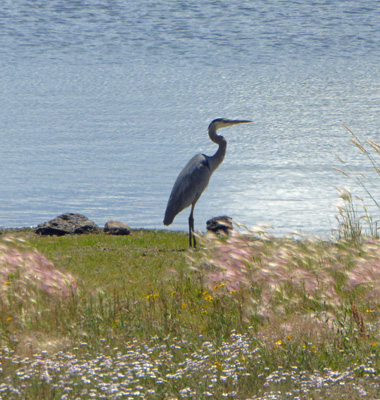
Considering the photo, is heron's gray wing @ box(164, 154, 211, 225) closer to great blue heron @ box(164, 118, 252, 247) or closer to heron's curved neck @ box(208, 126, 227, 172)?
great blue heron @ box(164, 118, 252, 247)

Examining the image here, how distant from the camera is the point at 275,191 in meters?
15.7

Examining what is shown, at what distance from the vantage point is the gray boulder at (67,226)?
1332 centimetres

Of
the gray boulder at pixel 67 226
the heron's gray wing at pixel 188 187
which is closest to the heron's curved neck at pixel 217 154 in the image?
the heron's gray wing at pixel 188 187

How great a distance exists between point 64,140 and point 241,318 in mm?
17691

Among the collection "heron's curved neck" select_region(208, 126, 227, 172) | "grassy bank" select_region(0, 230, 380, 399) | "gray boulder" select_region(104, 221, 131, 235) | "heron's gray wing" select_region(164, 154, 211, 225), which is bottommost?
"grassy bank" select_region(0, 230, 380, 399)

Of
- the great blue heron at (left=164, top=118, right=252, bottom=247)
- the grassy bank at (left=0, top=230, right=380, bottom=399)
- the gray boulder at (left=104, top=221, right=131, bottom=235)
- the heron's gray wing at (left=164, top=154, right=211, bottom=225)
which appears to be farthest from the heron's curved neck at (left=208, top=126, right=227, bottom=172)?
the grassy bank at (left=0, top=230, right=380, bottom=399)

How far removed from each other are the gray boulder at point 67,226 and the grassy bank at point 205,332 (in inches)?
188

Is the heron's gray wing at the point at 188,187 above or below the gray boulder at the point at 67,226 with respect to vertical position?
above

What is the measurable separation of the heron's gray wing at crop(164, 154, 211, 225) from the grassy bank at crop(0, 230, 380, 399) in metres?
3.73

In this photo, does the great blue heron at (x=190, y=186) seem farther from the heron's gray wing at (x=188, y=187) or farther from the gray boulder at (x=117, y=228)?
the gray boulder at (x=117, y=228)

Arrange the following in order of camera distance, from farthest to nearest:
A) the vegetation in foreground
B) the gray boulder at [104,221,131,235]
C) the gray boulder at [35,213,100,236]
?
the gray boulder at [35,213,100,236], the gray boulder at [104,221,131,235], the vegetation in foreground

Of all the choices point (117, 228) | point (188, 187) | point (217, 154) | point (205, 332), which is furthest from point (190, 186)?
point (205, 332)

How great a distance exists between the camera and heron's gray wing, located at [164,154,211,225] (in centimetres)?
1238

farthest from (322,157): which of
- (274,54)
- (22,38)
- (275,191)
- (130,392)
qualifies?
(22,38)
